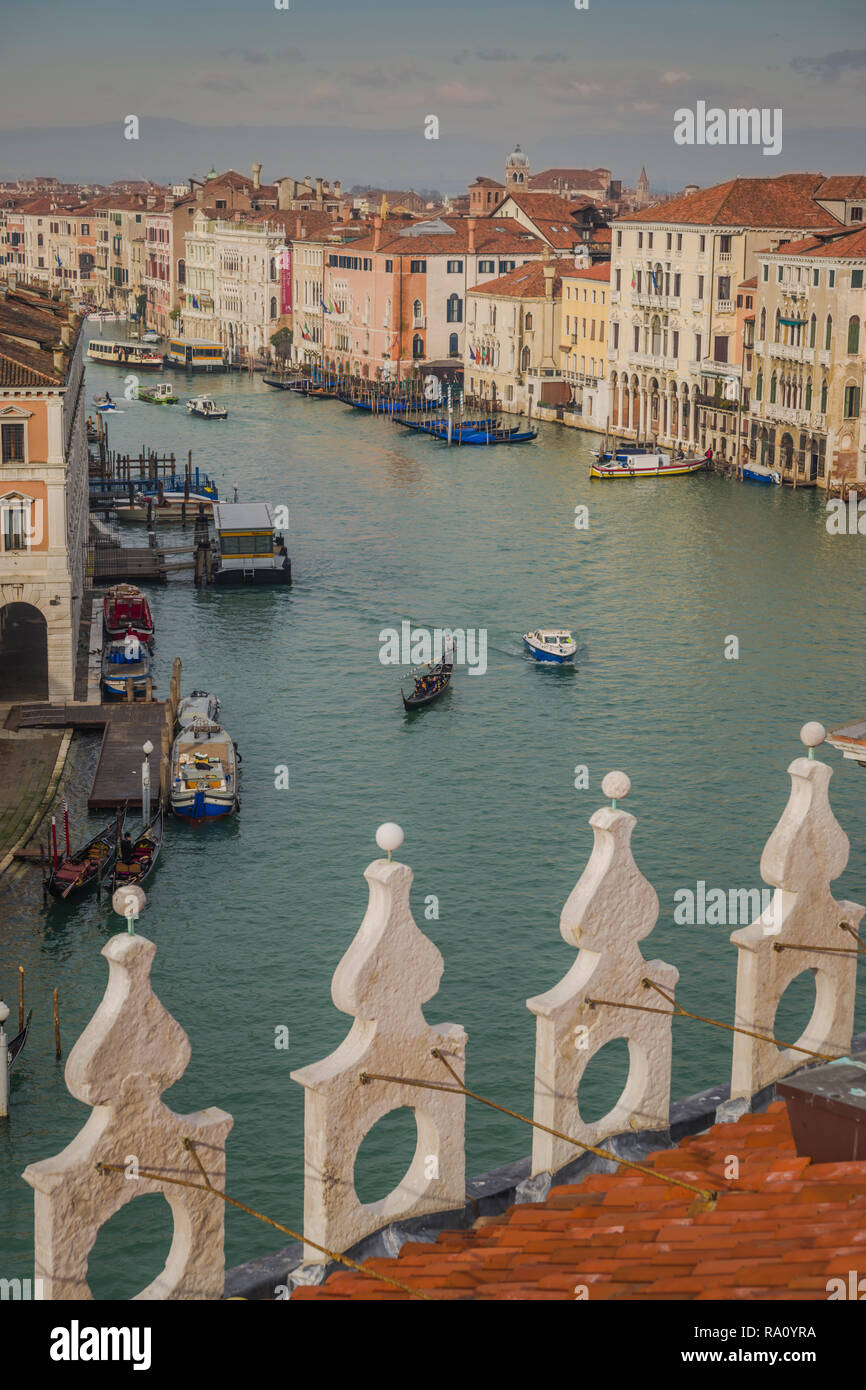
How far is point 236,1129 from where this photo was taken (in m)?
21.5

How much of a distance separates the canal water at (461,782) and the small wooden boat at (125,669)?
99 centimetres

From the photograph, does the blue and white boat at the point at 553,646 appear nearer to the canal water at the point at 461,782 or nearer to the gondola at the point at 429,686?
the canal water at the point at 461,782

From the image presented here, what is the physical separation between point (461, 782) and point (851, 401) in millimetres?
39445

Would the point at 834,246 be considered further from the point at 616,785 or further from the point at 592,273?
the point at 616,785

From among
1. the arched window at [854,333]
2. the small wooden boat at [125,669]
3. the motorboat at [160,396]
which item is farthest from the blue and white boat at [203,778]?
the motorboat at [160,396]

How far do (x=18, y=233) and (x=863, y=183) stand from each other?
399ft

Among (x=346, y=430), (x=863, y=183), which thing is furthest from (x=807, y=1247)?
(x=346, y=430)

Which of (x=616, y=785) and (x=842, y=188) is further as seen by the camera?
(x=842, y=188)

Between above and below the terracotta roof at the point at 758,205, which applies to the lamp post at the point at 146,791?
below

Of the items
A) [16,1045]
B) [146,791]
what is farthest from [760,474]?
[16,1045]

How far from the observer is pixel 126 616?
1800 inches

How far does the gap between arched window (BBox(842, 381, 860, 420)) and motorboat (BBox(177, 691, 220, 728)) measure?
37910 mm

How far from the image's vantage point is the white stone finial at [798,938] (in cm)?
952
